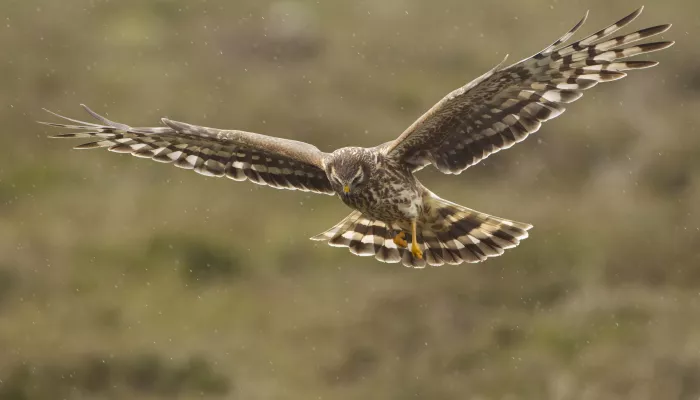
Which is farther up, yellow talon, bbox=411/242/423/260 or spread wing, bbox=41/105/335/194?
spread wing, bbox=41/105/335/194

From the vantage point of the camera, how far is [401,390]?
13164 mm

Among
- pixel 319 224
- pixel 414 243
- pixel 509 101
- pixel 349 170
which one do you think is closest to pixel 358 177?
pixel 349 170

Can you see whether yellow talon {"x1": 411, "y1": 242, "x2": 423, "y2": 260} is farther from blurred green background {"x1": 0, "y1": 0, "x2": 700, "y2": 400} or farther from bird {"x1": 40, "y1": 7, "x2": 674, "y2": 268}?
blurred green background {"x1": 0, "y1": 0, "x2": 700, "y2": 400}

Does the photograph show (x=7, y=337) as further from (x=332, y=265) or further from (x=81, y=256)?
(x=332, y=265)

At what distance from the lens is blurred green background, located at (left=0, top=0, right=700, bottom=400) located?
13.5 metres

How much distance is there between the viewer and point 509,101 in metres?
8.68

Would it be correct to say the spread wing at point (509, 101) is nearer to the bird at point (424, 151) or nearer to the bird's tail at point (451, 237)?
the bird at point (424, 151)

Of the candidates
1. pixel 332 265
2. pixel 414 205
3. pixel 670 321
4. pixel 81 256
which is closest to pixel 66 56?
pixel 81 256

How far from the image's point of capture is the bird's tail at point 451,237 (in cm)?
962

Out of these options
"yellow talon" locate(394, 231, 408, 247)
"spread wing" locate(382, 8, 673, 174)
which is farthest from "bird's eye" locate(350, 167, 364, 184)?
"yellow talon" locate(394, 231, 408, 247)

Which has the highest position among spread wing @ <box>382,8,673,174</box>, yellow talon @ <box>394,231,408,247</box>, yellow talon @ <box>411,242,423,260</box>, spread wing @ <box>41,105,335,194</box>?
spread wing @ <box>41,105,335,194</box>

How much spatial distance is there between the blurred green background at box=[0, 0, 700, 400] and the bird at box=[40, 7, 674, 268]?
3745 millimetres

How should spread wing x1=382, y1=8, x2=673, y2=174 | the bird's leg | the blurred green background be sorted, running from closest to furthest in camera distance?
spread wing x1=382, y1=8, x2=673, y2=174 → the bird's leg → the blurred green background

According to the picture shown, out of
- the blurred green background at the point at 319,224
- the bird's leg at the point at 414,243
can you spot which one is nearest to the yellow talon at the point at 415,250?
the bird's leg at the point at 414,243
